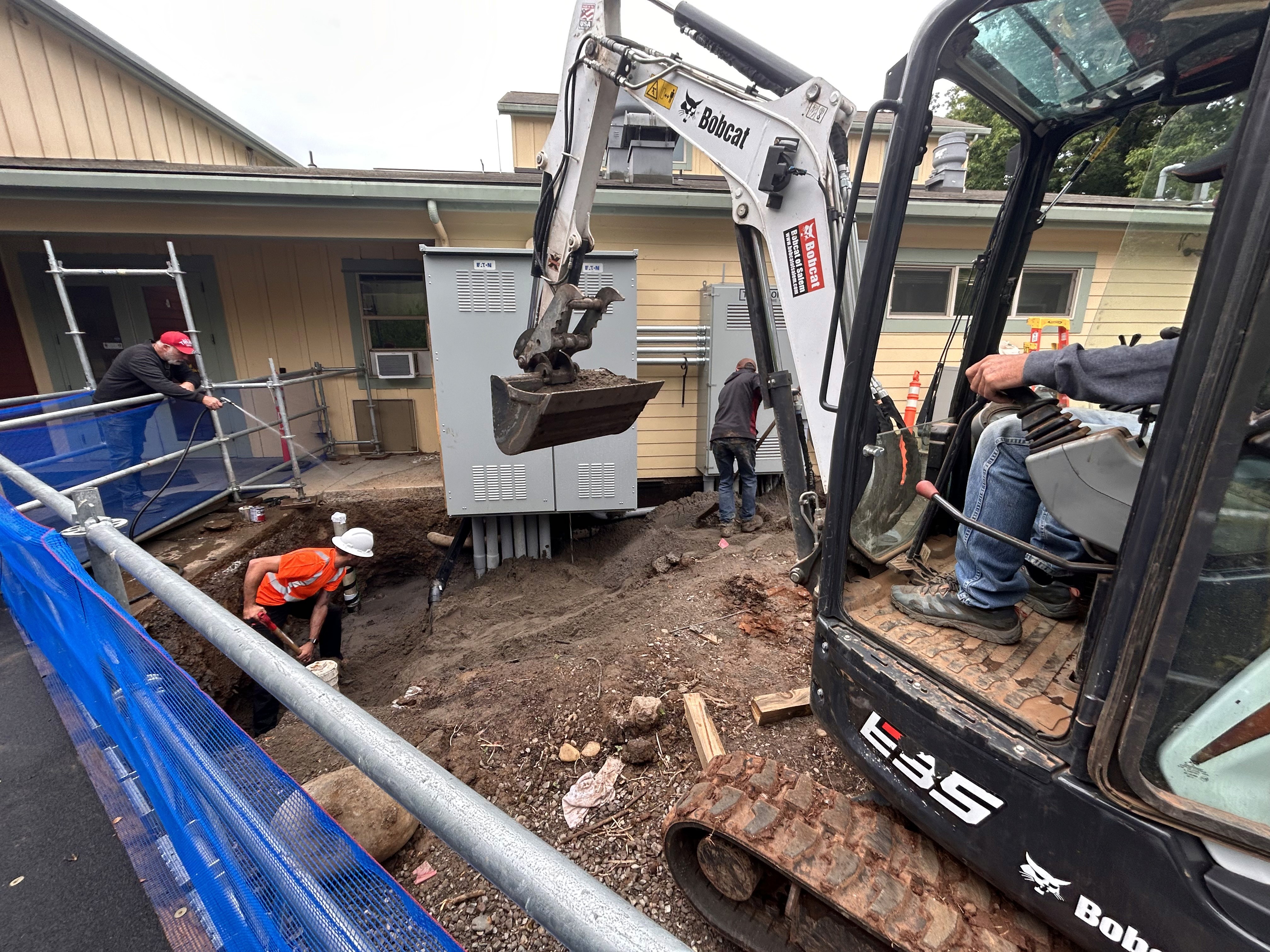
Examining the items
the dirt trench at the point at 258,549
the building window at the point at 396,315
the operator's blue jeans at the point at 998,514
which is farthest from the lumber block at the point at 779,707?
the building window at the point at 396,315

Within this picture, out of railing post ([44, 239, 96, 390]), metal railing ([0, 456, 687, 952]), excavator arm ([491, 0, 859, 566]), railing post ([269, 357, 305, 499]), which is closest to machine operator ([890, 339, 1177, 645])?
excavator arm ([491, 0, 859, 566])

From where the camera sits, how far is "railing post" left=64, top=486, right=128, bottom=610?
6.44ft

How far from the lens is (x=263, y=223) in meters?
6.21

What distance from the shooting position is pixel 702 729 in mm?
2779

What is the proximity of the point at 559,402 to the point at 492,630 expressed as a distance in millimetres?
2885

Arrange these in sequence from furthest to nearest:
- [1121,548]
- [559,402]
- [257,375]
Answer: [257,375] < [559,402] < [1121,548]

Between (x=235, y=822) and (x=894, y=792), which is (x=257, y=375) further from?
(x=894, y=792)

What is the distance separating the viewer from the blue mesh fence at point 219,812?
105 cm

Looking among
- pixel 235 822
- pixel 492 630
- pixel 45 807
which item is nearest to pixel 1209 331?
pixel 235 822

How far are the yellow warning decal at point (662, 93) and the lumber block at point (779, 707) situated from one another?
9.57ft

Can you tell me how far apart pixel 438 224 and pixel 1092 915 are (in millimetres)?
6784

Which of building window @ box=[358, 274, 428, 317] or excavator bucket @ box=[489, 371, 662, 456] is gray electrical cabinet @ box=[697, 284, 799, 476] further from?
building window @ box=[358, 274, 428, 317]

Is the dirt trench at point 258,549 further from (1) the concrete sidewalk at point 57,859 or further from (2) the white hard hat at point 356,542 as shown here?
(2) the white hard hat at point 356,542

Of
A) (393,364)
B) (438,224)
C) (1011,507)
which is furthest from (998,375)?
(393,364)
